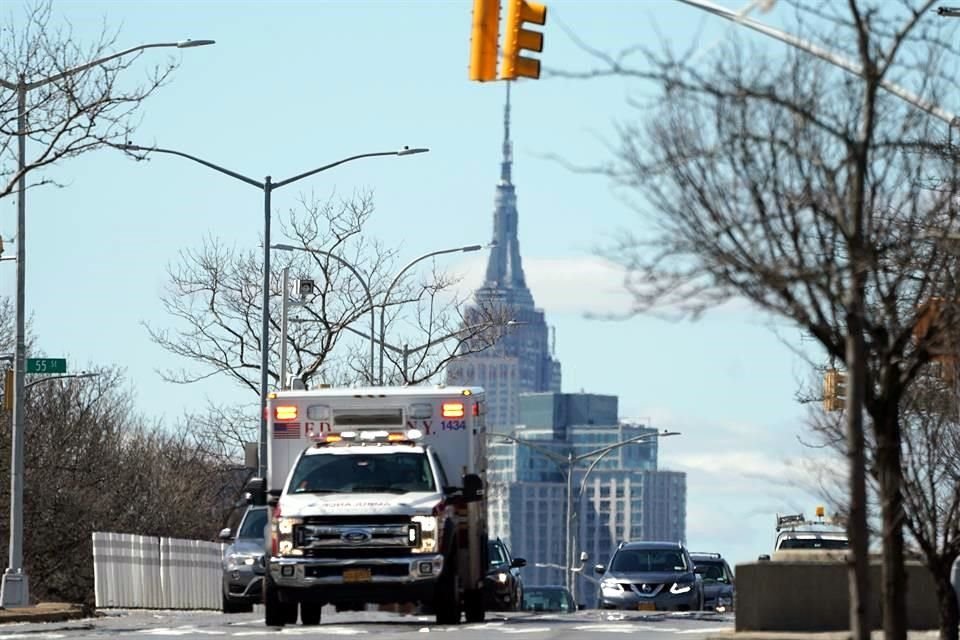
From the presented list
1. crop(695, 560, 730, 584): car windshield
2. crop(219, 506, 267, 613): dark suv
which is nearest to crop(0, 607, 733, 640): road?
crop(219, 506, 267, 613): dark suv

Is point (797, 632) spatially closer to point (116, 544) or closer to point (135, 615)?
point (135, 615)

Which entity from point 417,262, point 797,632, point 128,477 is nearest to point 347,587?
point 797,632

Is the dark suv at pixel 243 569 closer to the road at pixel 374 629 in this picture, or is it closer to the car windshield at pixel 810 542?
the road at pixel 374 629

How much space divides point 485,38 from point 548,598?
33.0m

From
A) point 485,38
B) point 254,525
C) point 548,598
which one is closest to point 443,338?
point 548,598

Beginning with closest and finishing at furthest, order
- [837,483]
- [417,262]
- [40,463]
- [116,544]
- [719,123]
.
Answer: [719,123], [837,483], [116,544], [417,262], [40,463]

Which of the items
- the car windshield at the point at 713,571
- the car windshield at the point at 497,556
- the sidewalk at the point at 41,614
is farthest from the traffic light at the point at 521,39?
the car windshield at the point at 713,571

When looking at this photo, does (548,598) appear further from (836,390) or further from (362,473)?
(362,473)

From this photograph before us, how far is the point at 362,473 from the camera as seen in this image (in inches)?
1085

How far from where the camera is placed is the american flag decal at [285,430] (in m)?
28.7

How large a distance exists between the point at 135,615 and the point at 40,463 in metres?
32.5

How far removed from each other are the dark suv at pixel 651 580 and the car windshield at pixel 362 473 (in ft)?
44.4

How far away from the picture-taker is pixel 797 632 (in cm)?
2177

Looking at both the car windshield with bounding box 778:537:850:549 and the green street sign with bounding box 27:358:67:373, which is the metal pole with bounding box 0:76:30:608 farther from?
the car windshield with bounding box 778:537:850:549
